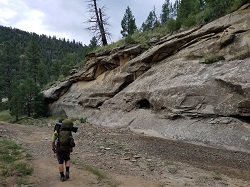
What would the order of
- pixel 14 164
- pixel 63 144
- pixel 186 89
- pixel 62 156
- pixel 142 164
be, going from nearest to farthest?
pixel 63 144 < pixel 62 156 < pixel 14 164 < pixel 142 164 < pixel 186 89

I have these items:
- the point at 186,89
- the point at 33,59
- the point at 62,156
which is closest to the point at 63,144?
the point at 62,156

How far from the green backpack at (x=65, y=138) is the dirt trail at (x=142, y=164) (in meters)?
0.96

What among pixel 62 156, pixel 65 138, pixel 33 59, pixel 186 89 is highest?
pixel 33 59

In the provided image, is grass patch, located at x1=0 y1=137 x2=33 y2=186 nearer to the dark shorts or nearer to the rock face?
the dark shorts

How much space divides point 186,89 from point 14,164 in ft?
31.1

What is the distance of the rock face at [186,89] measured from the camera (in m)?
12.5

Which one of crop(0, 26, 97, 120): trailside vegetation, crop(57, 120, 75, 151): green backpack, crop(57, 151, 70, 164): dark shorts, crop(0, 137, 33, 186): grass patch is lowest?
crop(0, 137, 33, 186): grass patch

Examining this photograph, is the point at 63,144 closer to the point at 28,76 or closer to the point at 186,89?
the point at 186,89

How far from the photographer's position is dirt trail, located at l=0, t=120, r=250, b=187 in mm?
7773

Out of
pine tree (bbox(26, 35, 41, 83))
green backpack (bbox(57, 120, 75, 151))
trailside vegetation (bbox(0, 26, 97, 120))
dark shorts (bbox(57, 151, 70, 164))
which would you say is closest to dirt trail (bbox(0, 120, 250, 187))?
dark shorts (bbox(57, 151, 70, 164))

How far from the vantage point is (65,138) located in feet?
24.9

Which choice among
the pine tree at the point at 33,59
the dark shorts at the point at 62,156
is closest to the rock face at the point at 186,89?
the dark shorts at the point at 62,156

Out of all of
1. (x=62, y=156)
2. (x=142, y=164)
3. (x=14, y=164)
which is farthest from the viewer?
(x=142, y=164)

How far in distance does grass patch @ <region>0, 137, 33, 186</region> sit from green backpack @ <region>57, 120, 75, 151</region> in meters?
1.47
